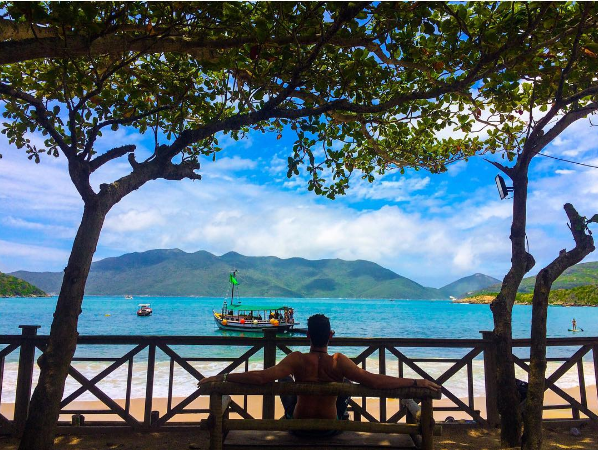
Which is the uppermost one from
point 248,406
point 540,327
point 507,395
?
point 540,327

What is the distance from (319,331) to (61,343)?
2.87 metres

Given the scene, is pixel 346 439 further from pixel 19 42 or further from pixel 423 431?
pixel 19 42

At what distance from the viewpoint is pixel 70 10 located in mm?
4047

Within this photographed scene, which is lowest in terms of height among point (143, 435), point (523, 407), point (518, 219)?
point (143, 435)

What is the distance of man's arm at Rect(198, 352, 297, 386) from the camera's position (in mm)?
3014

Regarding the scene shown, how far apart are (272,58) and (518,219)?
358cm

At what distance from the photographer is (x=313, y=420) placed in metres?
2.97

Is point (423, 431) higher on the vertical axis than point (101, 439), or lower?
higher

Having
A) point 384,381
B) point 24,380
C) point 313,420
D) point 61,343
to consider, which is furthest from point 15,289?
point 384,381

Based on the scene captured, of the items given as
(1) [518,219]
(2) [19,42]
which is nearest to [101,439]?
(2) [19,42]

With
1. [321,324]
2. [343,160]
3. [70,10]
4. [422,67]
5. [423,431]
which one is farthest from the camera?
[343,160]

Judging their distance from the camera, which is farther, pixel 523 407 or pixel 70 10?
pixel 523 407

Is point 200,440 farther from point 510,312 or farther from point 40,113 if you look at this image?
point 40,113

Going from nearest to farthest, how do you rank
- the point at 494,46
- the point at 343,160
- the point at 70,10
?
the point at 70,10, the point at 494,46, the point at 343,160
